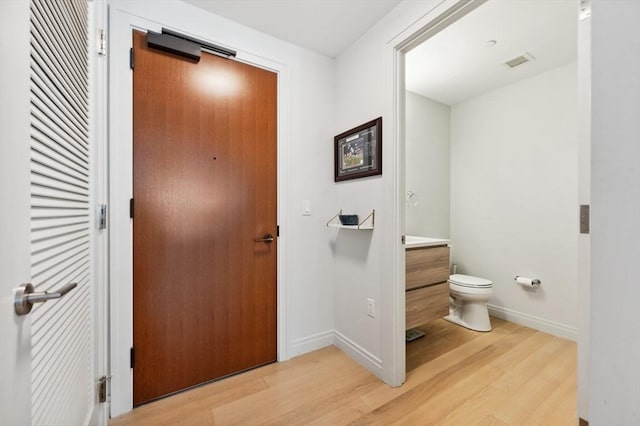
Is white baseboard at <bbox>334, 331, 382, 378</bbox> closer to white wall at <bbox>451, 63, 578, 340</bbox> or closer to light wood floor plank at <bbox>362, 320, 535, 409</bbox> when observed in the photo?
light wood floor plank at <bbox>362, 320, 535, 409</bbox>

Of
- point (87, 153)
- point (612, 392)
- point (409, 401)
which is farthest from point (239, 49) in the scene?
point (409, 401)

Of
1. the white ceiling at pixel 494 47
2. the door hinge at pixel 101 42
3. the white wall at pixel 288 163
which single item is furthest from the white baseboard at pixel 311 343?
the white ceiling at pixel 494 47

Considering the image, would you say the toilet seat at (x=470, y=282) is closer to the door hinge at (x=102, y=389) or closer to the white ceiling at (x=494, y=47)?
the white ceiling at (x=494, y=47)

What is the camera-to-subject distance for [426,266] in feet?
6.85

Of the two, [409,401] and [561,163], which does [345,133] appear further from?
[561,163]

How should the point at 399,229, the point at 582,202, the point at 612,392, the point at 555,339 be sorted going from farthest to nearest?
the point at 555,339, the point at 399,229, the point at 582,202, the point at 612,392

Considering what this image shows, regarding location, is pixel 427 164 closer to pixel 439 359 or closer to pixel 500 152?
pixel 500 152

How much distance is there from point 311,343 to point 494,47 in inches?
112

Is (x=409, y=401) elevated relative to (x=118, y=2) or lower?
lower

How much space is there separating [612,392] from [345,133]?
1.96 meters

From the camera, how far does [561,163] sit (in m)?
2.36

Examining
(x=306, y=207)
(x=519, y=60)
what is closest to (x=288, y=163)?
(x=306, y=207)


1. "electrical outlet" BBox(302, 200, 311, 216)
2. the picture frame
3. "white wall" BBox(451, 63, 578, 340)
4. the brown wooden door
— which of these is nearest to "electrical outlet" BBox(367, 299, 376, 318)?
the brown wooden door

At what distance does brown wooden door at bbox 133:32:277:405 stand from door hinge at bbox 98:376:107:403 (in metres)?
0.19
